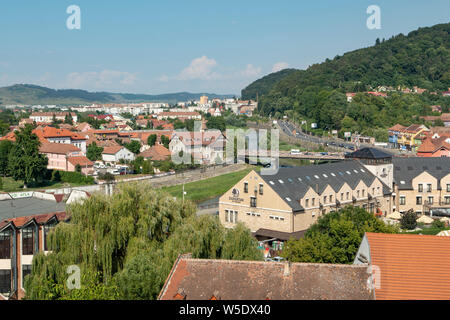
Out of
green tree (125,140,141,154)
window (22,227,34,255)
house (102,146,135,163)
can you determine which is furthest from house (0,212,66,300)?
green tree (125,140,141,154)

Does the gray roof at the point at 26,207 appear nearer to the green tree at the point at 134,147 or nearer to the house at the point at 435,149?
the house at the point at 435,149

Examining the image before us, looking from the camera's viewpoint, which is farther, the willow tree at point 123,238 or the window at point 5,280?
the window at point 5,280

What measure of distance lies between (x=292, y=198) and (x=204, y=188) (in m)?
24.8

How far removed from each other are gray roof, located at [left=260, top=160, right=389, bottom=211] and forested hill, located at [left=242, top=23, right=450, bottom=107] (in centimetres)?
9321

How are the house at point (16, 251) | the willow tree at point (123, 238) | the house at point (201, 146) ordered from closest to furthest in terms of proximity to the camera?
the willow tree at point (123, 238) < the house at point (16, 251) < the house at point (201, 146)

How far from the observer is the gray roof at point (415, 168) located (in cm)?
4094

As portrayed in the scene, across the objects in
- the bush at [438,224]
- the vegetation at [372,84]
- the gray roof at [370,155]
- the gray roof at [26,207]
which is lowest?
the bush at [438,224]

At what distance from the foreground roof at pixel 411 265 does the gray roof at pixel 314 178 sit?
1871 cm

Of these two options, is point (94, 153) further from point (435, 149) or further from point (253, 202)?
point (253, 202)

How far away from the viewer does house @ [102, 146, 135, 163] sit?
75125mm

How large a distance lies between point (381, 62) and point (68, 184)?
11146 centimetres

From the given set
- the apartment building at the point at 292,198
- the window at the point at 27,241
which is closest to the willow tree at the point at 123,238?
the window at the point at 27,241

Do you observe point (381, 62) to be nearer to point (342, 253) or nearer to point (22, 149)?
point (22, 149)

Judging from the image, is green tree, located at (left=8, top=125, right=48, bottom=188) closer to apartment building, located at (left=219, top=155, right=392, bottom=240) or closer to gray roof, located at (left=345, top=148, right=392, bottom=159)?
apartment building, located at (left=219, top=155, right=392, bottom=240)
